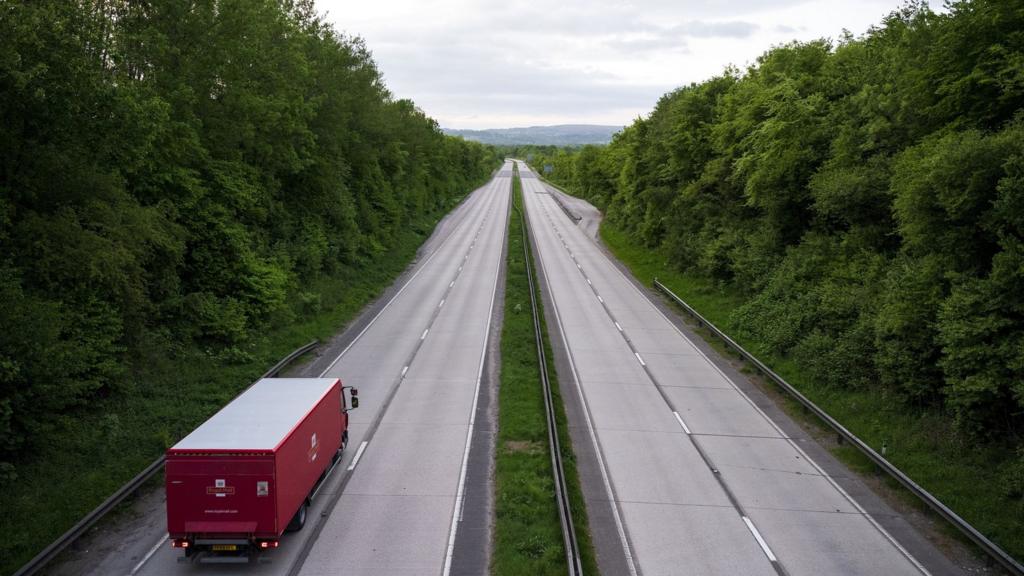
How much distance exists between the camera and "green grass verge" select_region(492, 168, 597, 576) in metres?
13.4

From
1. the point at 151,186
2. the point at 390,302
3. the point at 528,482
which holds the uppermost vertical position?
the point at 151,186

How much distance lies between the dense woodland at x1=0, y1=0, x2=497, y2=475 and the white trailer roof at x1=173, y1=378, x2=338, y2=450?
4.25 meters

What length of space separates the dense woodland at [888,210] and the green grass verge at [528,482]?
380 inches

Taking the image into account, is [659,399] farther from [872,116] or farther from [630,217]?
[630,217]

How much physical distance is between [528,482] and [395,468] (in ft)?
11.8

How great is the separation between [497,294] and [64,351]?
27.3 meters

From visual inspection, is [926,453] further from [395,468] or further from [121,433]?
[121,433]

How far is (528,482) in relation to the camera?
16.3 m

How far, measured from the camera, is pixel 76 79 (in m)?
16.5

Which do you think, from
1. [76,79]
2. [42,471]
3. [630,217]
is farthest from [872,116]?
[630,217]

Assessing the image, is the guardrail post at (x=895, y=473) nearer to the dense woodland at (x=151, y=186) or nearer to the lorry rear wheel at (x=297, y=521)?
the lorry rear wheel at (x=297, y=521)

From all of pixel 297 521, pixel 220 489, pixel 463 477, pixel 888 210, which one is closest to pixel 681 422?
pixel 463 477

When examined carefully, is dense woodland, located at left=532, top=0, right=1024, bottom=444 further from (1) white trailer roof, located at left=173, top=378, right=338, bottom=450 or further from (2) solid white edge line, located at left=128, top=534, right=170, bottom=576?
(2) solid white edge line, located at left=128, top=534, right=170, bottom=576

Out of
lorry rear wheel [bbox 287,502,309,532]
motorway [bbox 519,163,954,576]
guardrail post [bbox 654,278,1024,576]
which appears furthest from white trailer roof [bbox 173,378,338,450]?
guardrail post [bbox 654,278,1024,576]
